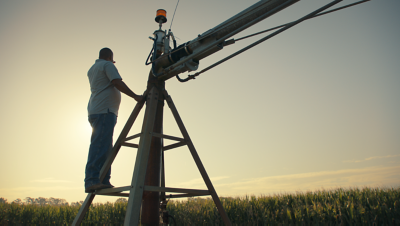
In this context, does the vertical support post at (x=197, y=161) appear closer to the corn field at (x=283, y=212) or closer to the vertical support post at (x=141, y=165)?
the vertical support post at (x=141, y=165)

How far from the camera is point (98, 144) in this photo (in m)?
3.68

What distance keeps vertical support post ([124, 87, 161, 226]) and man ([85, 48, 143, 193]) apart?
1.05ft

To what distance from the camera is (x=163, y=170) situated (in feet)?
15.1

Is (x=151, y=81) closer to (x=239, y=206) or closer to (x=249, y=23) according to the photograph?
(x=249, y=23)

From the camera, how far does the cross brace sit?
3050mm

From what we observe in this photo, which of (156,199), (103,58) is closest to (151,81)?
(103,58)

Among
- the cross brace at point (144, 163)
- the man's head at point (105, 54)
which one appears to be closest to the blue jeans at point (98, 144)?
the cross brace at point (144, 163)

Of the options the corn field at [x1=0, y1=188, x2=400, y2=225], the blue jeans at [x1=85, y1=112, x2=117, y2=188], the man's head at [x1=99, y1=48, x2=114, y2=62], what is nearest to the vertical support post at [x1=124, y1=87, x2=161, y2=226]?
the blue jeans at [x1=85, y1=112, x2=117, y2=188]

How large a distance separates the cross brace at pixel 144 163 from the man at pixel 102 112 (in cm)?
21

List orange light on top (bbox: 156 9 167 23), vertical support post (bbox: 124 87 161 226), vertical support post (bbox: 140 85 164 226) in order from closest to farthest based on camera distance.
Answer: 1. vertical support post (bbox: 124 87 161 226)
2. vertical support post (bbox: 140 85 164 226)
3. orange light on top (bbox: 156 9 167 23)

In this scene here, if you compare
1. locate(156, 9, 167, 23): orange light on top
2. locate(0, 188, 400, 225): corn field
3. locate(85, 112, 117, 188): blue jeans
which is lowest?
locate(0, 188, 400, 225): corn field

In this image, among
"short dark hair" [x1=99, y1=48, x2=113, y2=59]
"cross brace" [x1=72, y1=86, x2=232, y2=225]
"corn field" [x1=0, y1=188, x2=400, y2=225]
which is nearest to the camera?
"cross brace" [x1=72, y1=86, x2=232, y2=225]

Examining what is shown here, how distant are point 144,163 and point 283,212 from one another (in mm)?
3639

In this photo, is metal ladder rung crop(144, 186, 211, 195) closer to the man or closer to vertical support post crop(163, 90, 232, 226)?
vertical support post crop(163, 90, 232, 226)
